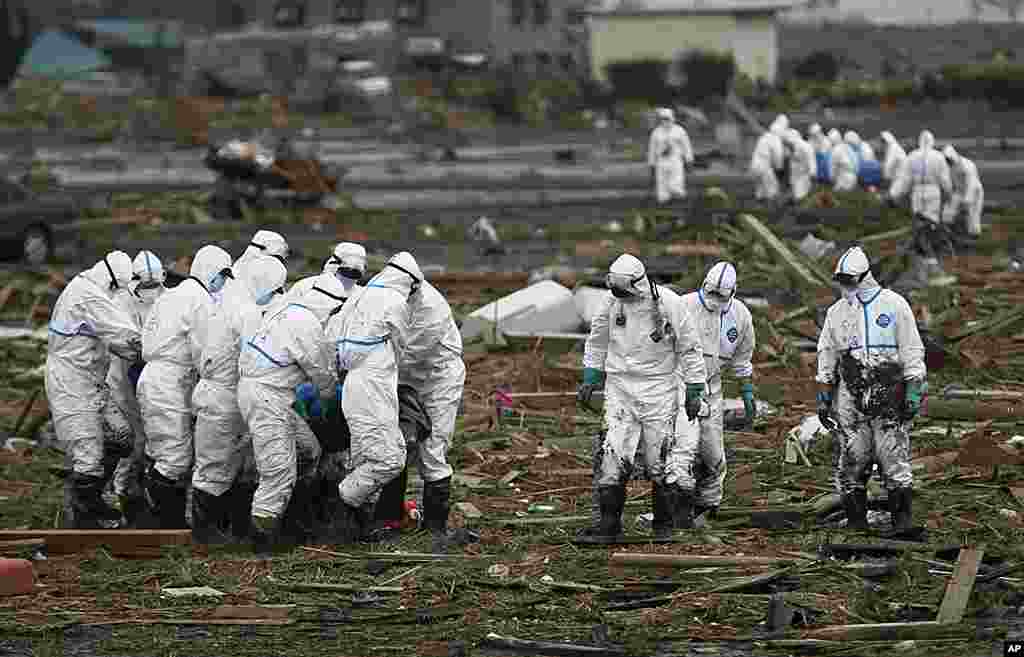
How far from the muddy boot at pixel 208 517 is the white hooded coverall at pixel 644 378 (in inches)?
102

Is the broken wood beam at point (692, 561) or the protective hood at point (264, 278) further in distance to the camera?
the protective hood at point (264, 278)

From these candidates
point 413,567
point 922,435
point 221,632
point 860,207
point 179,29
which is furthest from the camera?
point 179,29

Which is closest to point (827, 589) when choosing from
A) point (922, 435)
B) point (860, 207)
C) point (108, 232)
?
point (922, 435)

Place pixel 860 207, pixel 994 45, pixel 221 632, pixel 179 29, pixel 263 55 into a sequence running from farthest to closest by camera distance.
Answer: pixel 179 29, pixel 263 55, pixel 994 45, pixel 860 207, pixel 221 632

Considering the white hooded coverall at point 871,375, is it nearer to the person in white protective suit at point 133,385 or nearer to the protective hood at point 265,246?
the protective hood at point 265,246

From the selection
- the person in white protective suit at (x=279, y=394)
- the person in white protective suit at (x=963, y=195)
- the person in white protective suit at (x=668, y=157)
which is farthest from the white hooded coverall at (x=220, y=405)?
the person in white protective suit at (x=668, y=157)

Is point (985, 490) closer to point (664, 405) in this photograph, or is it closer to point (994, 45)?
point (664, 405)

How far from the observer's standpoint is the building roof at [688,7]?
6962cm

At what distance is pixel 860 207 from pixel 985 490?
19.1m

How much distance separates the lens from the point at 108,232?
35.0m

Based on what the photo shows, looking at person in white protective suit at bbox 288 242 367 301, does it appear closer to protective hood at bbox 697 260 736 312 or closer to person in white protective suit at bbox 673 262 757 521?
person in white protective suit at bbox 673 262 757 521

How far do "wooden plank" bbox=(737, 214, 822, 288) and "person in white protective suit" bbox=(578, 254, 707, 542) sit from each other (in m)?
10.4

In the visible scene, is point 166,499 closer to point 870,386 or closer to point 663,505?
point 663,505

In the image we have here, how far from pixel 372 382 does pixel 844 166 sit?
21975 millimetres
